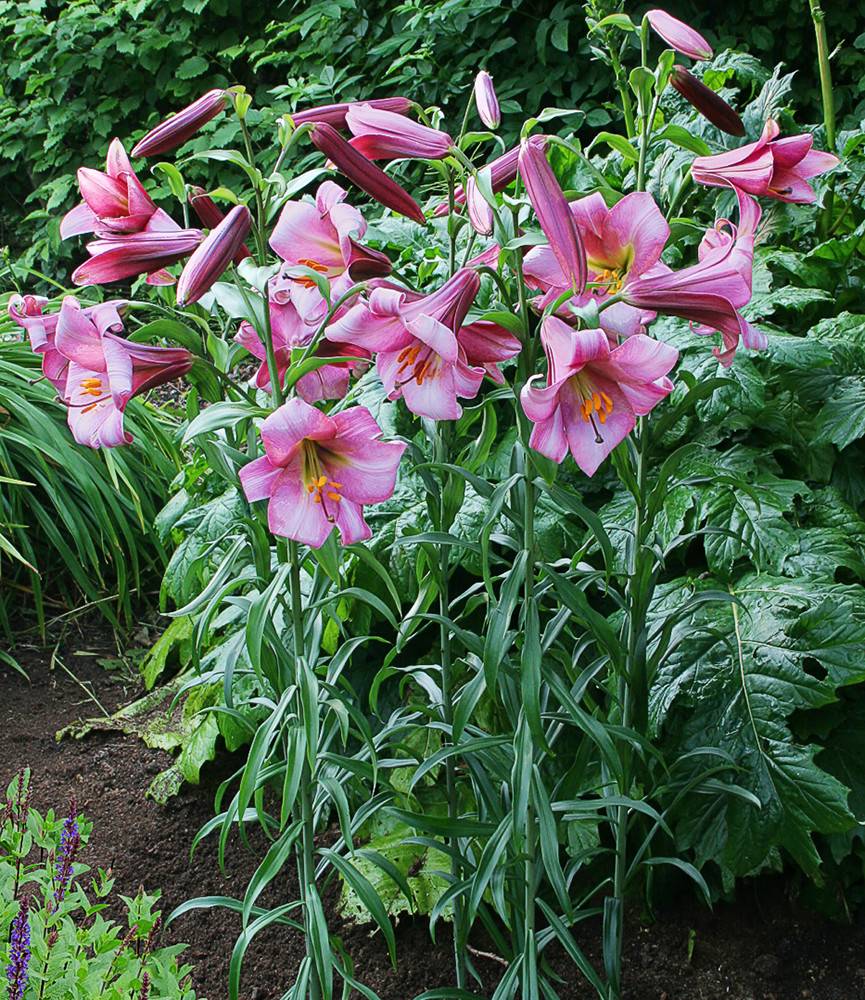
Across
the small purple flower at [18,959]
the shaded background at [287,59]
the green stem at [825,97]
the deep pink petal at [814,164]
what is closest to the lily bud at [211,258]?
the deep pink petal at [814,164]

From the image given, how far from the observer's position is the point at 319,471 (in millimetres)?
1123

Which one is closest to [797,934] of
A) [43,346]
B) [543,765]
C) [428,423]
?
[543,765]

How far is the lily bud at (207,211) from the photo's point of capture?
4.15ft

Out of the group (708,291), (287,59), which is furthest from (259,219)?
(287,59)

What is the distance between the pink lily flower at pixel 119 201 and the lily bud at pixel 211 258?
0.12 meters

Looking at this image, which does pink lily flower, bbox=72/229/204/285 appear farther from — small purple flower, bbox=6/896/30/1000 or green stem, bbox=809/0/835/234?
green stem, bbox=809/0/835/234

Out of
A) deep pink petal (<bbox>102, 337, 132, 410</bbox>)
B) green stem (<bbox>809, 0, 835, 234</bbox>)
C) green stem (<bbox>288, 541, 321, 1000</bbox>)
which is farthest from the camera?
green stem (<bbox>809, 0, 835, 234</bbox>)

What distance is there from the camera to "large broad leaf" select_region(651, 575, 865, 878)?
1559mm

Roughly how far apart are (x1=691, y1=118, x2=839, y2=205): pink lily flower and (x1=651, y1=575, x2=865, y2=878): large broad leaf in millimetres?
615

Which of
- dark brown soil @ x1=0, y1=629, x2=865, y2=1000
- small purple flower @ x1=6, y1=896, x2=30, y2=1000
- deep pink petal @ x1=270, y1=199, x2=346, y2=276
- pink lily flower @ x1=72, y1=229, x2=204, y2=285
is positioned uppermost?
pink lily flower @ x1=72, y1=229, x2=204, y2=285

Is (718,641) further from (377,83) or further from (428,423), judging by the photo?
(377,83)

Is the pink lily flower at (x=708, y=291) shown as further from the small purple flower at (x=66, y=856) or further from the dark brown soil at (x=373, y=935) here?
the dark brown soil at (x=373, y=935)

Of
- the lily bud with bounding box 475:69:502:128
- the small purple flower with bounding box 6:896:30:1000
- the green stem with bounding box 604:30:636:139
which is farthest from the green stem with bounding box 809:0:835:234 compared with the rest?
the small purple flower with bounding box 6:896:30:1000

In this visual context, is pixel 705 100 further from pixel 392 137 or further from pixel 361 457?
pixel 361 457
